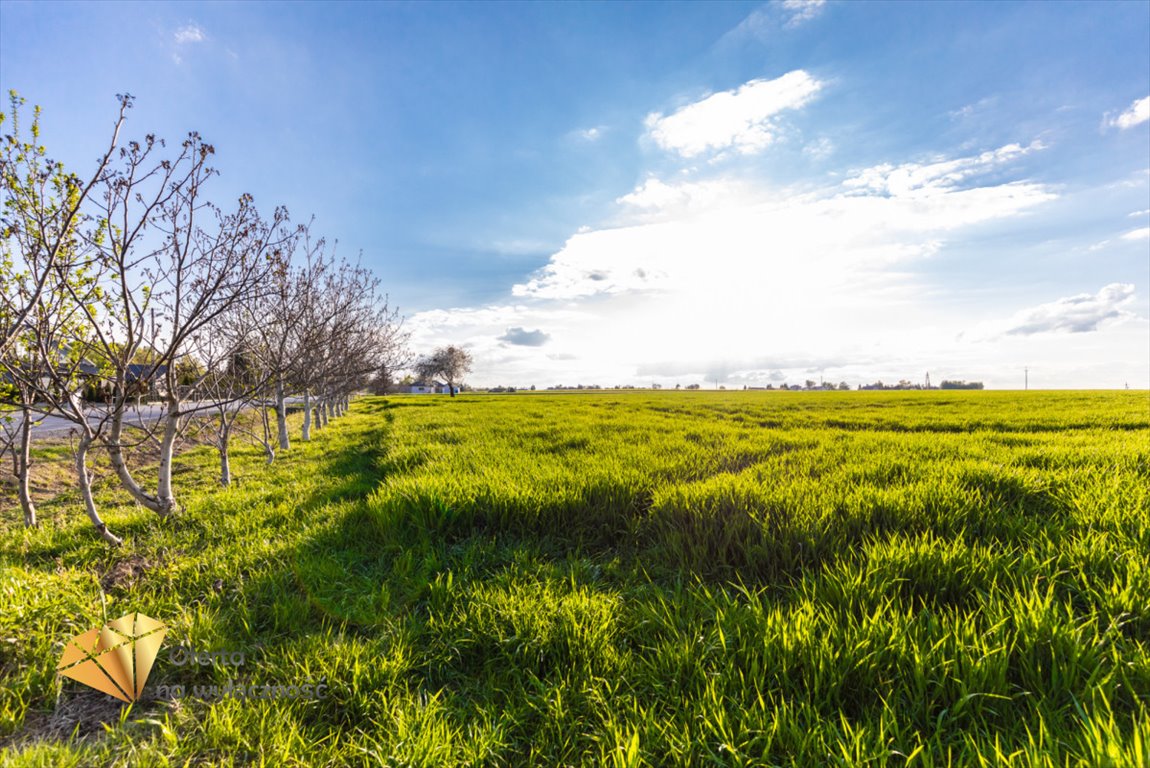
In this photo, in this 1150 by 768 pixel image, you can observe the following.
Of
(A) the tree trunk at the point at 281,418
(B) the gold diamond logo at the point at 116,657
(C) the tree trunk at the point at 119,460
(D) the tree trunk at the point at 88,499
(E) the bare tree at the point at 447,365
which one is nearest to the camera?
(B) the gold diamond logo at the point at 116,657

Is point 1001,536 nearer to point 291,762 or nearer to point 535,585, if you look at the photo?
point 535,585

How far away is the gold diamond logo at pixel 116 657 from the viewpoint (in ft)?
7.34

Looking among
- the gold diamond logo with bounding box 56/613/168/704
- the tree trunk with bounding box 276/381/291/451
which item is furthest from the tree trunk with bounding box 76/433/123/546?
the tree trunk with bounding box 276/381/291/451

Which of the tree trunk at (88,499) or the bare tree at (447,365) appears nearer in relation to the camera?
the tree trunk at (88,499)

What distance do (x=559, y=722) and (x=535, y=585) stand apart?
45.2 inches

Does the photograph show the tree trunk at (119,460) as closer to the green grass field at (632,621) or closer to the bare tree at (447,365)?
the green grass field at (632,621)

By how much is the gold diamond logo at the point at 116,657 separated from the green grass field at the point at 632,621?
16 centimetres

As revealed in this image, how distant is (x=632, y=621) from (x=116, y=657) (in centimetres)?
284

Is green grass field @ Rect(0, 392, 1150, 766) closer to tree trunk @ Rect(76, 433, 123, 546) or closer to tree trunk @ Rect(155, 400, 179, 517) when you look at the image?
tree trunk @ Rect(76, 433, 123, 546)

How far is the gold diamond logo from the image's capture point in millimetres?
2236

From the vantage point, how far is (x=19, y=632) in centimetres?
268

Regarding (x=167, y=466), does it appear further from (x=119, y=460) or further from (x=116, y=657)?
(x=116, y=657)

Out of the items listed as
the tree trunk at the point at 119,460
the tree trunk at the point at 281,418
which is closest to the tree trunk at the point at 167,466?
the tree trunk at the point at 119,460

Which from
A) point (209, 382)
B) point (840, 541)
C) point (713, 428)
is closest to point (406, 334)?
point (209, 382)
